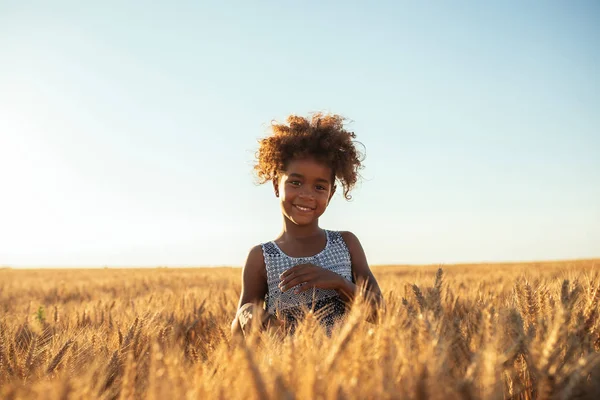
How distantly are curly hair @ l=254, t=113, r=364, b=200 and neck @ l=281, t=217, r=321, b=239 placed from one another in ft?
1.09

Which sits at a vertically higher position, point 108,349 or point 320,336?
point 320,336

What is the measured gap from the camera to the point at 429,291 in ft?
4.27

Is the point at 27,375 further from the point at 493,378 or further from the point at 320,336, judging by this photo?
the point at 493,378

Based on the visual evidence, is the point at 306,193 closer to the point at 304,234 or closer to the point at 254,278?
the point at 304,234

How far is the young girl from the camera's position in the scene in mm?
2797

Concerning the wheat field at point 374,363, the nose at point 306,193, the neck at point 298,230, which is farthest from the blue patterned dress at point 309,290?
the wheat field at point 374,363

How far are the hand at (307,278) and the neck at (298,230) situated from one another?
2.10 ft

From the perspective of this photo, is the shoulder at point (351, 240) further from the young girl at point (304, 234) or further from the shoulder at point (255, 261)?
the shoulder at point (255, 261)

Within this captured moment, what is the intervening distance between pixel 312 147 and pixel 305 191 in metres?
0.40

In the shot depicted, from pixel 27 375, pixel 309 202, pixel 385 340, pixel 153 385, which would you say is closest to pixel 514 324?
pixel 385 340

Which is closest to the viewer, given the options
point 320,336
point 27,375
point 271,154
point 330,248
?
point 320,336

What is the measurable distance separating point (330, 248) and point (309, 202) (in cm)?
37

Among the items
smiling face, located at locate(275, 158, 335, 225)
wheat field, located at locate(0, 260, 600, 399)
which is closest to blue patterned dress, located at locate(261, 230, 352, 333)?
smiling face, located at locate(275, 158, 335, 225)

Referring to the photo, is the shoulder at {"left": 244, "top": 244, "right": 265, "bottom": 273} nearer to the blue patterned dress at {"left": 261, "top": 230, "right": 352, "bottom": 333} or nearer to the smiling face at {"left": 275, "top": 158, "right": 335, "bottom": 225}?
the blue patterned dress at {"left": 261, "top": 230, "right": 352, "bottom": 333}
